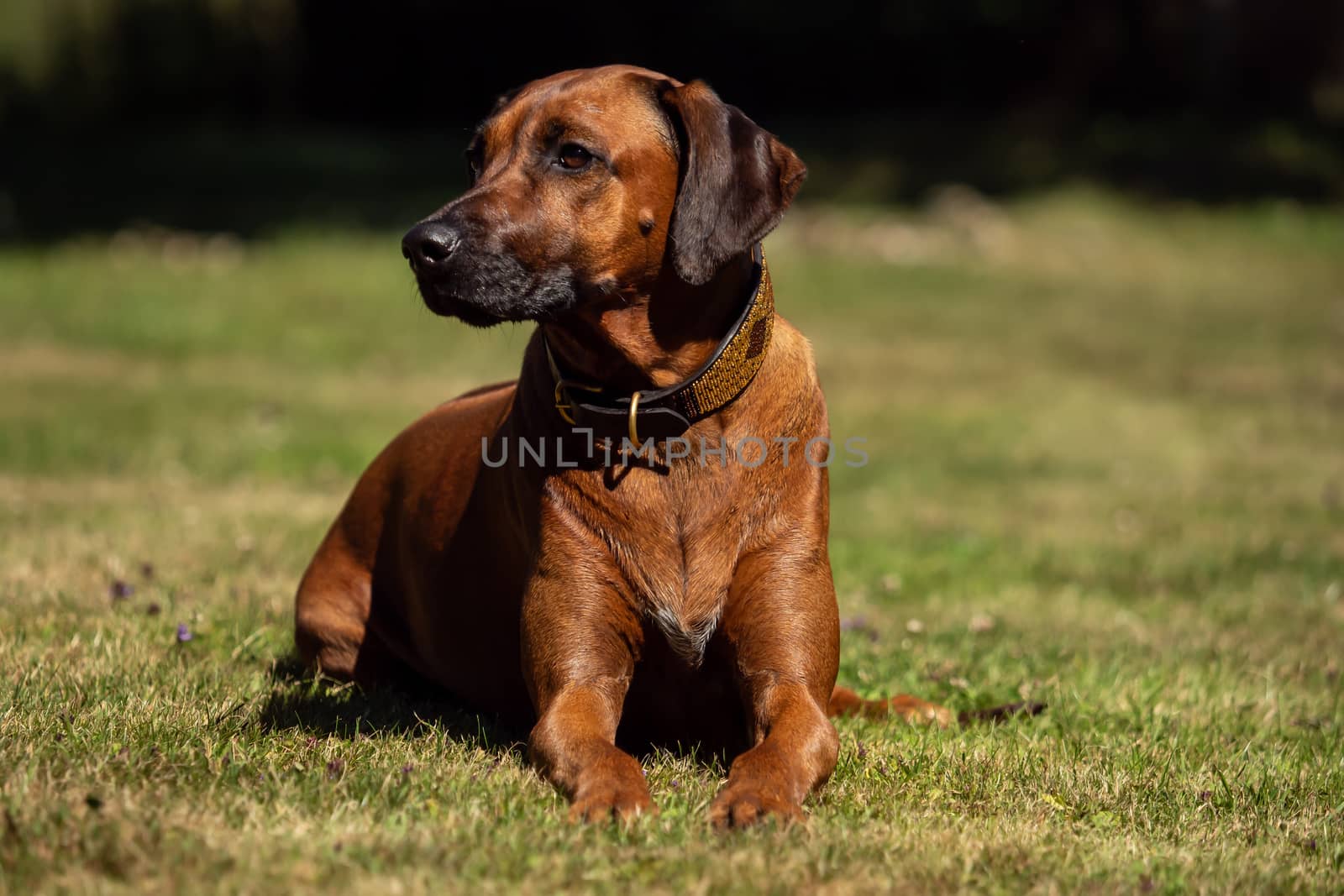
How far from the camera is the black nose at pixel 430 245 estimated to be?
3627mm

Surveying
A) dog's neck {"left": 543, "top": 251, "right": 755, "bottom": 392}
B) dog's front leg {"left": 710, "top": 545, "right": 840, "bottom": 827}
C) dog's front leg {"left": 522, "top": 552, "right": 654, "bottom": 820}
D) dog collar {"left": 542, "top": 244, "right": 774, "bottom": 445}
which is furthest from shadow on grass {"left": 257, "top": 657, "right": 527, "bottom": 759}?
dog's neck {"left": 543, "top": 251, "right": 755, "bottom": 392}

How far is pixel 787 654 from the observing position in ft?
12.6

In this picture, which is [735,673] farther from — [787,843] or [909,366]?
[909,366]

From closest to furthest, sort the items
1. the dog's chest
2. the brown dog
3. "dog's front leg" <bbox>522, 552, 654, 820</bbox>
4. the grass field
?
the grass field
"dog's front leg" <bbox>522, 552, 654, 820</bbox>
the brown dog
the dog's chest

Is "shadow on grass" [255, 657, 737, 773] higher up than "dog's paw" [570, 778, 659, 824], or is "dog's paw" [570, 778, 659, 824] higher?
"dog's paw" [570, 778, 659, 824]

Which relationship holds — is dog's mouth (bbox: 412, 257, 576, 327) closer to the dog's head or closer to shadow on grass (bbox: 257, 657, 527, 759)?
the dog's head

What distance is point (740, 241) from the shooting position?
12.5 feet

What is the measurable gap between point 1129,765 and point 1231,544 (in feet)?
14.2

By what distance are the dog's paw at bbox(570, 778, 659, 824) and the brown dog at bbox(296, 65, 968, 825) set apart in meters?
0.14

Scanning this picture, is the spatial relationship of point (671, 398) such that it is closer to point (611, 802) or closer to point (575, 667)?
point (575, 667)

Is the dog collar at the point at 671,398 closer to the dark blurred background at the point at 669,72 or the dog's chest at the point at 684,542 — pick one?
the dog's chest at the point at 684,542

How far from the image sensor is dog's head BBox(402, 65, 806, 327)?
369 cm

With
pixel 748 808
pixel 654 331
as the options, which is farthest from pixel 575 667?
pixel 654 331

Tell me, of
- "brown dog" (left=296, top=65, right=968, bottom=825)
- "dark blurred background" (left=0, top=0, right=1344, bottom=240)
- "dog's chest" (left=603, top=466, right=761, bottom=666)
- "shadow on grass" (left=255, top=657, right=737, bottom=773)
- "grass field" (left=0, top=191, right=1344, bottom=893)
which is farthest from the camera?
"dark blurred background" (left=0, top=0, right=1344, bottom=240)
